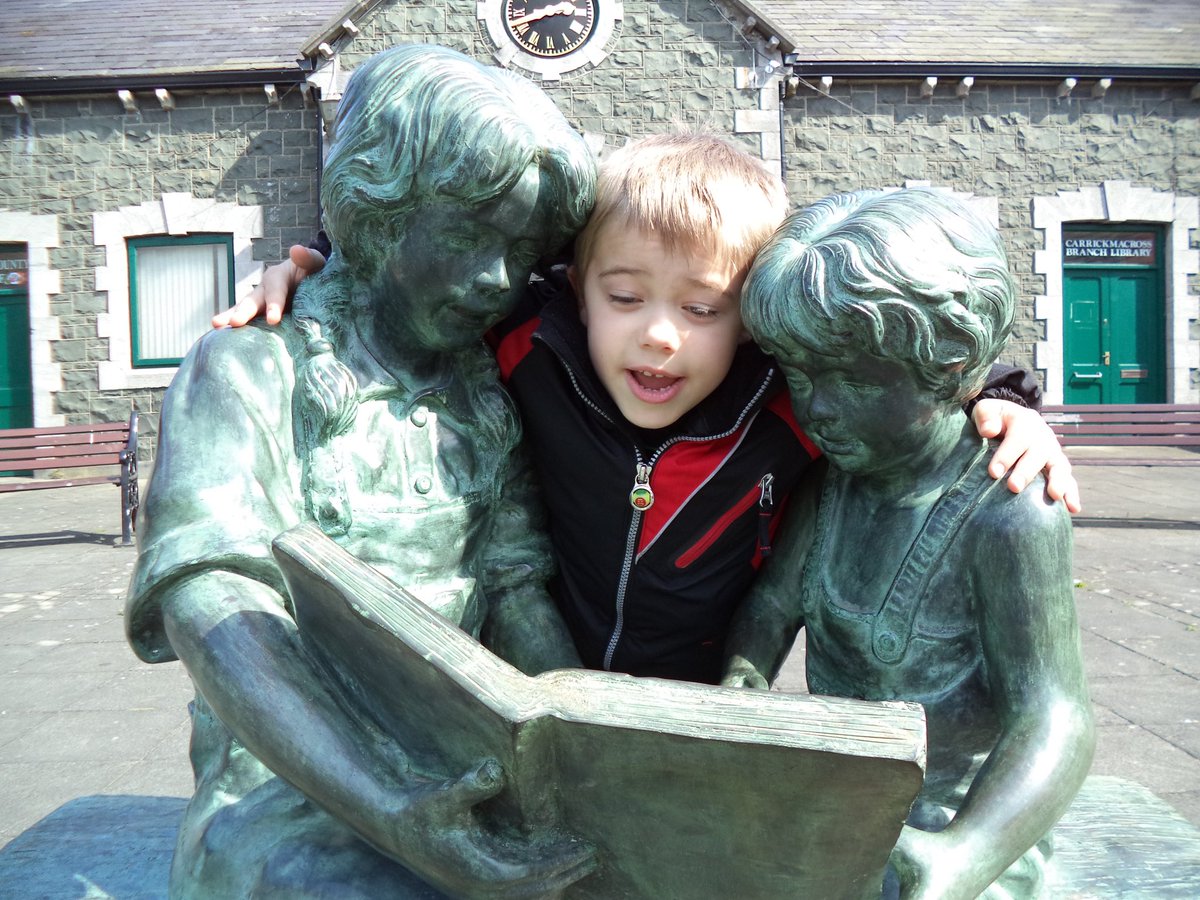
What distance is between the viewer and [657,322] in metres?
1.57

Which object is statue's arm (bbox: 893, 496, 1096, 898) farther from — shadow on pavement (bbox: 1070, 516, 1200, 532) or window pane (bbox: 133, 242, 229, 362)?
window pane (bbox: 133, 242, 229, 362)

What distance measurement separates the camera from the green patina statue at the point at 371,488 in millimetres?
1223

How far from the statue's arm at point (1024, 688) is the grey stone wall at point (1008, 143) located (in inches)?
437

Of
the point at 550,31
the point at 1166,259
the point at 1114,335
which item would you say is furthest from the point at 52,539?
the point at 1166,259

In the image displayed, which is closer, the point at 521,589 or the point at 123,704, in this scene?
the point at 521,589

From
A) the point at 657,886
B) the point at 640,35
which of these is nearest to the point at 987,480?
the point at 657,886

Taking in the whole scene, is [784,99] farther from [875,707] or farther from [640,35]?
[875,707]

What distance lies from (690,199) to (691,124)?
33.8ft

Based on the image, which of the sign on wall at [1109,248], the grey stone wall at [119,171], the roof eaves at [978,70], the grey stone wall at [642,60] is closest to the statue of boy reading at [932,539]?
the grey stone wall at [642,60]

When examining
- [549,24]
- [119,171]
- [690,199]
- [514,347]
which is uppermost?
[549,24]

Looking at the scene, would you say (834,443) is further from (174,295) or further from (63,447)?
(174,295)

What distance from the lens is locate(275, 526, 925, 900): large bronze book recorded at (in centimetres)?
100

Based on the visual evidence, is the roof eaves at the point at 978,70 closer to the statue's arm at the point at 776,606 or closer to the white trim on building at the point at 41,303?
the white trim on building at the point at 41,303

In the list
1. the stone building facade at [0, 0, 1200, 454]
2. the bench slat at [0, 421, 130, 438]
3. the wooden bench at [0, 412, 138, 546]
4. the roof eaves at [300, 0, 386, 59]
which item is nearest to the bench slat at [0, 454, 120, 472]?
the wooden bench at [0, 412, 138, 546]
